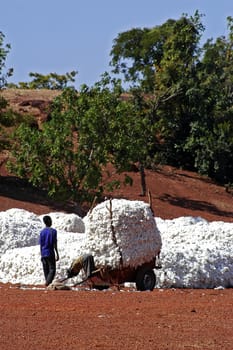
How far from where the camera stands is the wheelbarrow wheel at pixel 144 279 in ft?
52.0

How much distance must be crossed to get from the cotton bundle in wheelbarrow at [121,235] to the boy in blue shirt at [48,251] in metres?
0.57

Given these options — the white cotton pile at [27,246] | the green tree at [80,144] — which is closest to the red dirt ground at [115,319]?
the white cotton pile at [27,246]

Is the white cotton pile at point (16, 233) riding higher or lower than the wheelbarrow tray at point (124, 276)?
higher

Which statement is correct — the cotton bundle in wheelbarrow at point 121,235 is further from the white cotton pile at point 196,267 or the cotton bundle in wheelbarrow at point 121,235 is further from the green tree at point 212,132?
the green tree at point 212,132

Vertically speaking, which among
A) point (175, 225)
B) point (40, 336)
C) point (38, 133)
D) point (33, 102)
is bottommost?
point (40, 336)

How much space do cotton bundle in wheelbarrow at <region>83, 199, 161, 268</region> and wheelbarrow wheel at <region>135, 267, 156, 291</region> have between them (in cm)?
14

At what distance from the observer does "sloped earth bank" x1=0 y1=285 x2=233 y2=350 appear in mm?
10039

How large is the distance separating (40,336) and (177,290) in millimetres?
A: 6408

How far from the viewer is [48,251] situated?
52.3 feet

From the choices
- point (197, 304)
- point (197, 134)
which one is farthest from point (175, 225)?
point (197, 134)

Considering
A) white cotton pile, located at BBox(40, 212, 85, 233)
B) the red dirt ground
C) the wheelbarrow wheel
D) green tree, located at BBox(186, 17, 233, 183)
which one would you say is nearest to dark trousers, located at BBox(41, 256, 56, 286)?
the red dirt ground

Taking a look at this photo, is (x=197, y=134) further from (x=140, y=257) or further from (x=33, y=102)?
(x=140, y=257)

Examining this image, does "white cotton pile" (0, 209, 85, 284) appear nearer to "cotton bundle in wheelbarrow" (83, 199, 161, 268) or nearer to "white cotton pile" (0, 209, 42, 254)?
"white cotton pile" (0, 209, 42, 254)

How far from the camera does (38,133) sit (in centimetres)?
3362
